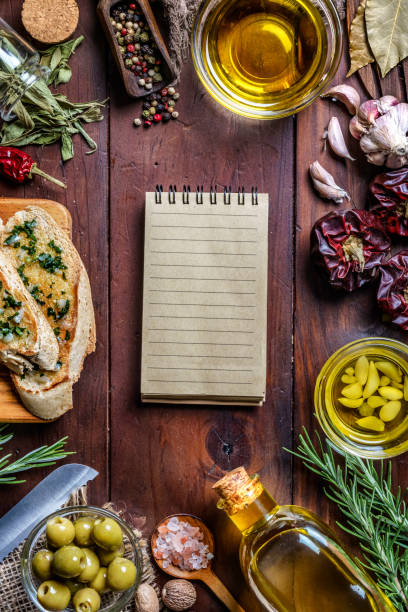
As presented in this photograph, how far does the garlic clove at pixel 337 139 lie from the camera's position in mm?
1224

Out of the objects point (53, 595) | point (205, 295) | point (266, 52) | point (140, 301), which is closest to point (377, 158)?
point (266, 52)

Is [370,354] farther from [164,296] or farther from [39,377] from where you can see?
[39,377]

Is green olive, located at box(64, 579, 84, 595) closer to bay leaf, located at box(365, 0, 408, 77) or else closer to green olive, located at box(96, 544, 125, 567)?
green olive, located at box(96, 544, 125, 567)

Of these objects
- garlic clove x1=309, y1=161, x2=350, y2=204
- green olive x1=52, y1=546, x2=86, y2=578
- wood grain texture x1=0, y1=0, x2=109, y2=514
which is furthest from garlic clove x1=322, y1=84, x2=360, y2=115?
green olive x1=52, y1=546, x2=86, y2=578

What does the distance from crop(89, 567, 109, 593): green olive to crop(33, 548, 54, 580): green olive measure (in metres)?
0.08

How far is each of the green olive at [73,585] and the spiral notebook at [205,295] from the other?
1.20ft

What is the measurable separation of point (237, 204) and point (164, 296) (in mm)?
240

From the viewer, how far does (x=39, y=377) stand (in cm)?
115

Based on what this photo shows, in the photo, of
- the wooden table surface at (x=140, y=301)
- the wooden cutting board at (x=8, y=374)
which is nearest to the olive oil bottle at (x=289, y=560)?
the wooden table surface at (x=140, y=301)

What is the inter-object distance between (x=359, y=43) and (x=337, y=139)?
196mm

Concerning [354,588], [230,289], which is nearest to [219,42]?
[230,289]

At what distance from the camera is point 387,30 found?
1194 millimetres

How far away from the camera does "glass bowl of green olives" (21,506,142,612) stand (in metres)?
1.02

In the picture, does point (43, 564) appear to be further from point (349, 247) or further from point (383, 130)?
point (383, 130)
